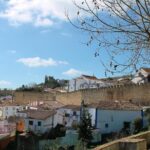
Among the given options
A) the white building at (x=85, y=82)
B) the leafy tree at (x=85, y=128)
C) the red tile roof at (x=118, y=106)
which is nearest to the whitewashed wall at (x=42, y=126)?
the red tile roof at (x=118, y=106)

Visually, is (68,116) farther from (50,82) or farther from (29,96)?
(50,82)

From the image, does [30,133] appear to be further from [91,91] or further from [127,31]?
[127,31]

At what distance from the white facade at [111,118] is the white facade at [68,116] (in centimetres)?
191

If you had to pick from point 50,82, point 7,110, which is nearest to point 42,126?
point 7,110

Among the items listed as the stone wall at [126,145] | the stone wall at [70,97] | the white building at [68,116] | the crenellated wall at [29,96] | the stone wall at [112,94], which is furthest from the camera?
the crenellated wall at [29,96]

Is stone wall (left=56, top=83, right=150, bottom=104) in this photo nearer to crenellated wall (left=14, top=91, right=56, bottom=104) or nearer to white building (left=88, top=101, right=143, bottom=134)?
white building (left=88, top=101, right=143, bottom=134)

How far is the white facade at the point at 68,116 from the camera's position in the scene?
3978cm

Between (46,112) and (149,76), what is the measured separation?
957 centimetres

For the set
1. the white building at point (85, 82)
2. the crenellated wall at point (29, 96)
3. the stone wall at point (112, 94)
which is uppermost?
the white building at point (85, 82)

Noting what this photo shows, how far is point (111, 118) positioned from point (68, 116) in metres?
4.21

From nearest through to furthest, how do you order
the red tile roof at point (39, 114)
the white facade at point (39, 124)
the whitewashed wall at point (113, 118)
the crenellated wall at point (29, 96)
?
the whitewashed wall at point (113, 118) < the white facade at point (39, 124) < the red tile roof at point (39, 114) < the crenellated wall at point (29, 96)

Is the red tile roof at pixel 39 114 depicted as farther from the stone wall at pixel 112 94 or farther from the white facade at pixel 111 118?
the stone wall at pixel 112 94

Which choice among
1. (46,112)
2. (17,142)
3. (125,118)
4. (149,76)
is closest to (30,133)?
(17,142)

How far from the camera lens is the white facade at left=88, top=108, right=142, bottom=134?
123 ft
